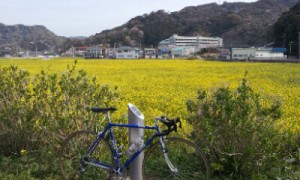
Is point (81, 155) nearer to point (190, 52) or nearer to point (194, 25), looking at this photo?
point (190, 52)

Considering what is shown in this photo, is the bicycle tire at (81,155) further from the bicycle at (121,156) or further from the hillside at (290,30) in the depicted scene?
the hillside at (290,30)

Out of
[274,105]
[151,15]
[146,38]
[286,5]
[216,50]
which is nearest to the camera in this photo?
[274,105]

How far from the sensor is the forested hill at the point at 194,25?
496ft

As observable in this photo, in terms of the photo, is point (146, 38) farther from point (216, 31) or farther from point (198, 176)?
point (198, 176)

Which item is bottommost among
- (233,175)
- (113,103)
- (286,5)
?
(233,175)

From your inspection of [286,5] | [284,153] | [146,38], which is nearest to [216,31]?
[146,38]

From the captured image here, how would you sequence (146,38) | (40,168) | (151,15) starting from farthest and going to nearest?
1. (151,15)
2. (146,38)
3. (40,168)

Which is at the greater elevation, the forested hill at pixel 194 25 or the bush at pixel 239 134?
Answer: the forested hill at pixel 194 25

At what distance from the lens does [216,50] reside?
114 metres

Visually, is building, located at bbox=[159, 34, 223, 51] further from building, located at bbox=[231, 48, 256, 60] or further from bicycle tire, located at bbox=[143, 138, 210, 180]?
bicycle tire, located at bbox=[143, 138, 210, 180]

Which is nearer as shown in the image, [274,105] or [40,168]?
[274,105]

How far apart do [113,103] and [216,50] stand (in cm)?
11027

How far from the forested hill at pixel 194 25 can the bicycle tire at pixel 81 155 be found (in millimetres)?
141403

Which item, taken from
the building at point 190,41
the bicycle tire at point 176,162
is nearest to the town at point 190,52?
the building at point 190,41
